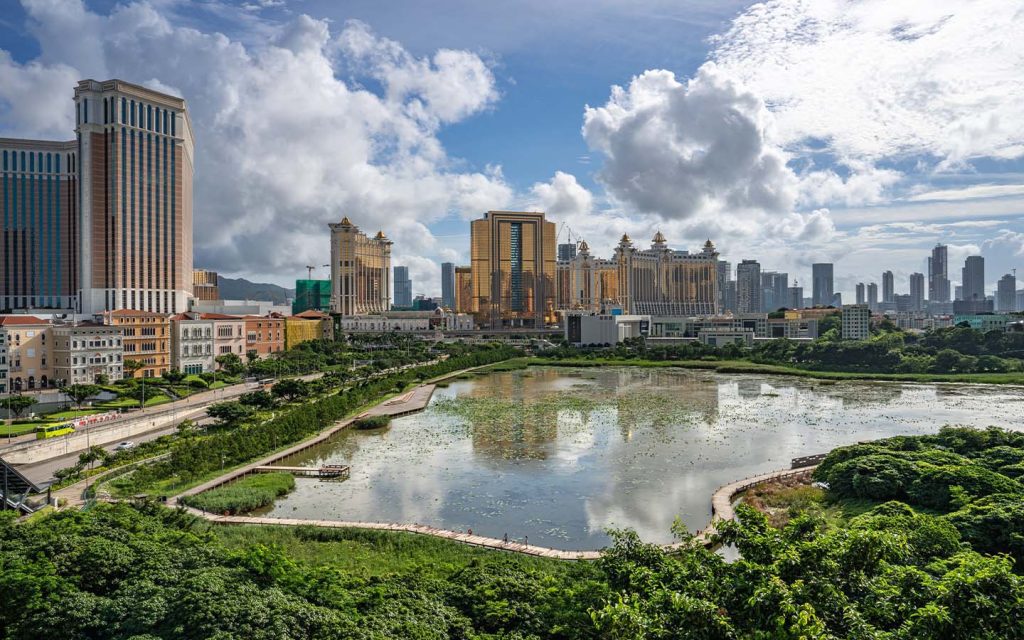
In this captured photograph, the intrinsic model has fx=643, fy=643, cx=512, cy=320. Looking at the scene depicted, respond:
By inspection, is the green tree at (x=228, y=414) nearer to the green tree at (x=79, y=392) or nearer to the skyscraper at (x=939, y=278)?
the green tree at (x=79, y=392)

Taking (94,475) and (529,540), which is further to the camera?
(94,475)

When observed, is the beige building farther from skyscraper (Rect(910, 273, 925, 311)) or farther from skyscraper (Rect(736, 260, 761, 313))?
skyscraper (Rect(910, 273, 925, 311))

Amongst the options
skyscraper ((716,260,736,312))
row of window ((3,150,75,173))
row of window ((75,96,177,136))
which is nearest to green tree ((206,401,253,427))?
row of window ((75,96,177,136))

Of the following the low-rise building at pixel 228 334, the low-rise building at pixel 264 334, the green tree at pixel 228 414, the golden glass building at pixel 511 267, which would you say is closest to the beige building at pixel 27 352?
the low-rise building at pixel 228 334

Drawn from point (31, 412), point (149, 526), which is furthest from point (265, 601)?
point (31, 412)

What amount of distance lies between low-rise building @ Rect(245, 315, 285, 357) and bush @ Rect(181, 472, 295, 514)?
2915cm

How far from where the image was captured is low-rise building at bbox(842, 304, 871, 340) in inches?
2645

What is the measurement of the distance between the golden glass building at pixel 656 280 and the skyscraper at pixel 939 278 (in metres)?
106

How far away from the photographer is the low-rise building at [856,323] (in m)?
67.2

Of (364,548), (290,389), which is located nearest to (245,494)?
(364,548)

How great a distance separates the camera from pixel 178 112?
45.0 m

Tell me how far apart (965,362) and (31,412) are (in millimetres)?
51609

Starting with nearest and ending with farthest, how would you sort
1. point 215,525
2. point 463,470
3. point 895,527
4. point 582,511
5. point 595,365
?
point 895,527
point 215,525
point 582,511
point 463,470
point 595,365

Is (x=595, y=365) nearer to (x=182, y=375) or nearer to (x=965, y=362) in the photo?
(x=965, y=362)
